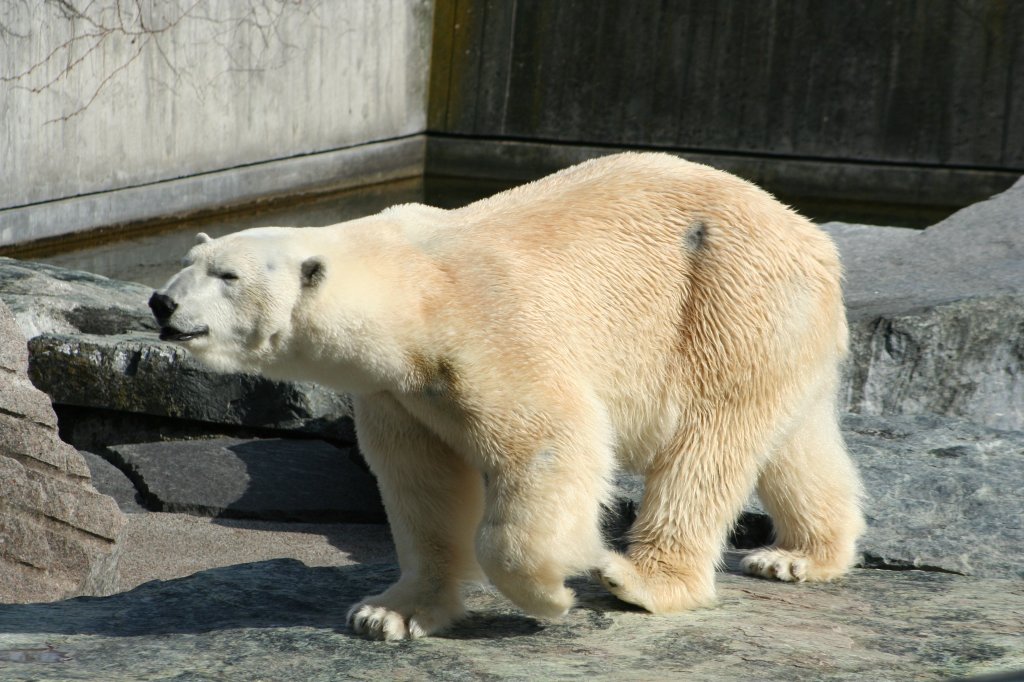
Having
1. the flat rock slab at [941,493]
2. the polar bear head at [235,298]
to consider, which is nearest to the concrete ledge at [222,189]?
the flat rock slab at [941,493]

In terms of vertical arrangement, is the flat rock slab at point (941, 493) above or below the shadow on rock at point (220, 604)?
above

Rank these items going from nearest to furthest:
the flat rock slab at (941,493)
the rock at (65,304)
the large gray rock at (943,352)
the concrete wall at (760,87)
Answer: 1. the flat rock slab at (941,493)
2. the large gray rock at (943,352)
3. the rock at (65,304)
4. the concrete wall at (760,87)

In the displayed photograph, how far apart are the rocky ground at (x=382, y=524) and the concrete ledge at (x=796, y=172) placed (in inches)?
254

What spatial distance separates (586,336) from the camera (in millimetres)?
3000

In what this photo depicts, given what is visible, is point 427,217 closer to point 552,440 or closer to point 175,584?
point 552,440

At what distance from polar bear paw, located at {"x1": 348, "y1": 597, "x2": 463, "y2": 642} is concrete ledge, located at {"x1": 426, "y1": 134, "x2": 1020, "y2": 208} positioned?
10.8 meters

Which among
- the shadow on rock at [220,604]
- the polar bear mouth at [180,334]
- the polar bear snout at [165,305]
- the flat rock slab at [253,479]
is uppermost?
the polar bear snout at [165,305]

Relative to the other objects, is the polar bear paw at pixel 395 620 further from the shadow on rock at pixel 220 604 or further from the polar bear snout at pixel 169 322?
the polar bear snout at pixel 169 322

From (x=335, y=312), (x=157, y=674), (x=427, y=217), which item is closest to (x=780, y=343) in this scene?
(x=427, y=217)

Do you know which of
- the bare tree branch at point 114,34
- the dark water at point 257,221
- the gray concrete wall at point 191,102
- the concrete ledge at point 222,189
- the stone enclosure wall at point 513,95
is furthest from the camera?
the stone enclosure wall at point 513,95

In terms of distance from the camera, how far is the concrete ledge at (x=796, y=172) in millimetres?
12922

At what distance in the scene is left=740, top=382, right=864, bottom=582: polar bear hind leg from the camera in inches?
137

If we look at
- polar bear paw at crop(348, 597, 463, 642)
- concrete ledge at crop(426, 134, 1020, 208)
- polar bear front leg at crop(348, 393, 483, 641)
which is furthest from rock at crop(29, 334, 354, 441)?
concrete ledge at crop(426, 134, 1020, 208)

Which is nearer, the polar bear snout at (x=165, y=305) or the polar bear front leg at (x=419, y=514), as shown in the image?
the polar bear snout at (x=165, y=305)
